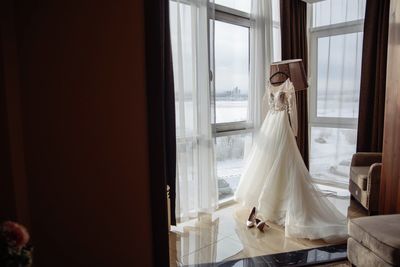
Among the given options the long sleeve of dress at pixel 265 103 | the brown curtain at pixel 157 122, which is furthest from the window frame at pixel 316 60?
the brown curtain at pixel 157 122

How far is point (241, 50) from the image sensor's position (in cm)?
342

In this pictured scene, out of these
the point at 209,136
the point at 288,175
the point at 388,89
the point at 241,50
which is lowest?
the point at 288,175

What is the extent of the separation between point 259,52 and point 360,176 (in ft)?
5.97

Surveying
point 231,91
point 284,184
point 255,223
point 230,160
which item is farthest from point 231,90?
point 255,223

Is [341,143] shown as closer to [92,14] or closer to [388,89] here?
[388,89]

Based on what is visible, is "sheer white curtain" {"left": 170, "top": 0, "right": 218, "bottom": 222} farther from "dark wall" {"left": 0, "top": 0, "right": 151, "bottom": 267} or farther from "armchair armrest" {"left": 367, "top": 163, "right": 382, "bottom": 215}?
"armchair armrest" {"left": 367, "top": 163, "right": 382, "bottom": 215}

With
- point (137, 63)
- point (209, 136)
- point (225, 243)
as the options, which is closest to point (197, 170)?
point (209, 136)

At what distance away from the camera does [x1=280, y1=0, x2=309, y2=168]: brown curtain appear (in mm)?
3777

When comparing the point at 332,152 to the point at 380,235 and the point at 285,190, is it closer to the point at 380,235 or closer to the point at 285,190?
the point at 285,190

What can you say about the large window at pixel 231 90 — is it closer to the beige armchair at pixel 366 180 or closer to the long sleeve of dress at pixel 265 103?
the long sleeve of dress at pixel 265 103

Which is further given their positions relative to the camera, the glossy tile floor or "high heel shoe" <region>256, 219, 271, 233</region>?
"high heel shoe" <region>256, 219, 271, 233</region>

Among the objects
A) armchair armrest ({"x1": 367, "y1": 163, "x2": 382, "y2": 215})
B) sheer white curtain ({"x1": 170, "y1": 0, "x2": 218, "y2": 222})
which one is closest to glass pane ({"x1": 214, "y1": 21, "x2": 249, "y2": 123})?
sheer white curtain ({"x1": 170, "y1": 0, "x2": 218, "y2": 222})

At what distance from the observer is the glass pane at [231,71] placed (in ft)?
10.5

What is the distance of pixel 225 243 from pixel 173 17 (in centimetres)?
213
